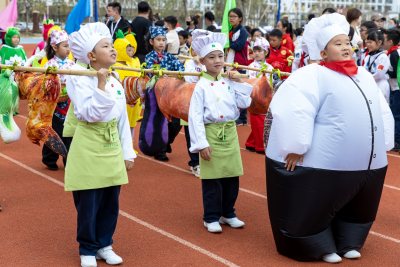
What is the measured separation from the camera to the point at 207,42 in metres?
5.10

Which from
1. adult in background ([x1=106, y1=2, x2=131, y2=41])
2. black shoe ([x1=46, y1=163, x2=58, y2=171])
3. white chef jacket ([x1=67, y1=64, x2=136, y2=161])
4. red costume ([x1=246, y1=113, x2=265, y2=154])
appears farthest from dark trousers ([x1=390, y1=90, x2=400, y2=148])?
white chef jacket ([x1=67, y1=64, x2=136, y2=161])

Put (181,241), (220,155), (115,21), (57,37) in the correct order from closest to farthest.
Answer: (181,241) < (220,155) < (57,37) < (115,21)

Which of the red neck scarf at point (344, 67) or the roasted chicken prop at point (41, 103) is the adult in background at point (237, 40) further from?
the red neck scarf at point (344, 67)

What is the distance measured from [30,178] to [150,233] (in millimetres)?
2381

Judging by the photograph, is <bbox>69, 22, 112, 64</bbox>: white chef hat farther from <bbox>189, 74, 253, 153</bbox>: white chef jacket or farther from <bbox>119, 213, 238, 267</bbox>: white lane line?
<bbox>119, 213, 238, 267</bbox>: white lane line

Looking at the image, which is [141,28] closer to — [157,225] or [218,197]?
[157,225]

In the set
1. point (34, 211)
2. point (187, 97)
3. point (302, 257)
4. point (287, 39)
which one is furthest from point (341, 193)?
point (287, 39)

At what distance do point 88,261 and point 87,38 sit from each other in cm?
155

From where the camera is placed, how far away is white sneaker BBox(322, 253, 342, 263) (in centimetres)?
445

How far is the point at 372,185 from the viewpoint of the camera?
439 cm

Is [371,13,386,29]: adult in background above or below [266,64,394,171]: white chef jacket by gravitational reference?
above

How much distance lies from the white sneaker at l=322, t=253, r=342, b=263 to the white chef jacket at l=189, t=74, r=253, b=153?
128 centimetres

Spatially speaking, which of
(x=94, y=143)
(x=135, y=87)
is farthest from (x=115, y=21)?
(x=94, y=143)

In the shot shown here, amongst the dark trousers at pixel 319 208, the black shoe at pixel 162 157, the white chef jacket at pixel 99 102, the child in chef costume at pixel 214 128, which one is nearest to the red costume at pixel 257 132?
the black shoe at pixel 162 157
